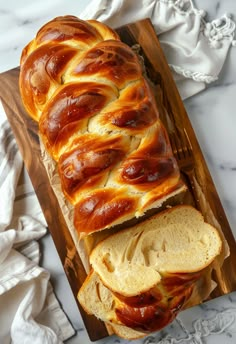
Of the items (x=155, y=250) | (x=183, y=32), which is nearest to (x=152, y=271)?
(x=155, y=250)

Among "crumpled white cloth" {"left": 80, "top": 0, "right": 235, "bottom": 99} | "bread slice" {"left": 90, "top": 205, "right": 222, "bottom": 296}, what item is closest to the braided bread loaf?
A: "bread slice" {"left": 90, "top": 205, "right": 222, "bottom": 296}

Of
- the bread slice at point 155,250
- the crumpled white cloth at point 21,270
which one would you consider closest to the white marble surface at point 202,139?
the crumpled white cloth at point 21,270

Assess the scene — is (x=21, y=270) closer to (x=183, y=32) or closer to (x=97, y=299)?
(x=97, y=299)

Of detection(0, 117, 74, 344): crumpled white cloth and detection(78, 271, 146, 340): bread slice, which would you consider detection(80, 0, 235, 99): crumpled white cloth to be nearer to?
detection(0, 117, 74, 344): crumpled white cloth

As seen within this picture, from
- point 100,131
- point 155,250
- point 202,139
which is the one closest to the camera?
Result: point 100,131

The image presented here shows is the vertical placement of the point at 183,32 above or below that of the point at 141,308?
above

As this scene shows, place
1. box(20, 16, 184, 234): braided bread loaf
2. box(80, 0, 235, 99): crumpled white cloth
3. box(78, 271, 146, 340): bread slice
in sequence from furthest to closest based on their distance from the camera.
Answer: box(80, 0, 235, 99): crumpled white cloth, box(78, 271, 146, 340): bread slice, box(20, 16, 184, 234): braided bread loaf

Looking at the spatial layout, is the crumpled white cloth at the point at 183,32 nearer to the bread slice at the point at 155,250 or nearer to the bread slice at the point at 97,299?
the bread slice at the point at 155,250

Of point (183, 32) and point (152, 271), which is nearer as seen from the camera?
point (152, 271)
